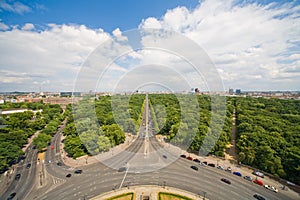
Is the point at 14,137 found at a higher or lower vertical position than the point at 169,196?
higher

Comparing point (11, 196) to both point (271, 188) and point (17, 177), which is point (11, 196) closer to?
point (17, 177)

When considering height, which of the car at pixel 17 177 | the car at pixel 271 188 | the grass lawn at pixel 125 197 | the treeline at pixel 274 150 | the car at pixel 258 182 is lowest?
the car at pixel 17 177

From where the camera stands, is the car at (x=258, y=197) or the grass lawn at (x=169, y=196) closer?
the grass lawn at (x=169, y=196)

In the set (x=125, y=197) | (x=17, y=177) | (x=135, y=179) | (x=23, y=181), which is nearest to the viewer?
(x=125, y=197)

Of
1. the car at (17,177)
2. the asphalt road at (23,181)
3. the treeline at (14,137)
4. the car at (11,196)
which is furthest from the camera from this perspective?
the treeline at (14,137)

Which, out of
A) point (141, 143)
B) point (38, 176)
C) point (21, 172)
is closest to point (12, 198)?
point (38, 176)

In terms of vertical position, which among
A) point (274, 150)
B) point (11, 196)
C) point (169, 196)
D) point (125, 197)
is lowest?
point (11, 196)

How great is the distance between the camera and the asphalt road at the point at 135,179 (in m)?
→ 15.3

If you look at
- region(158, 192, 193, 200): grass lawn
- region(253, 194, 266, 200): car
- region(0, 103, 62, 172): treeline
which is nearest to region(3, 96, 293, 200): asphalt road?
region(253, 194, 266, 200): car

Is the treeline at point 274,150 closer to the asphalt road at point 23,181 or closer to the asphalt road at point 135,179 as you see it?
the asphalt road at point 135,179

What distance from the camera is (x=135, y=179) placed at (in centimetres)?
1728

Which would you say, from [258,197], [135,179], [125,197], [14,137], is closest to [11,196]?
[125,197]

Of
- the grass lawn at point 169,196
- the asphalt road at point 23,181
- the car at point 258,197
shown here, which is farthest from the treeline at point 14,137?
the car at point 258,197

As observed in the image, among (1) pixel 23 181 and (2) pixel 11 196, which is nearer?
(2) pixel 11 196
